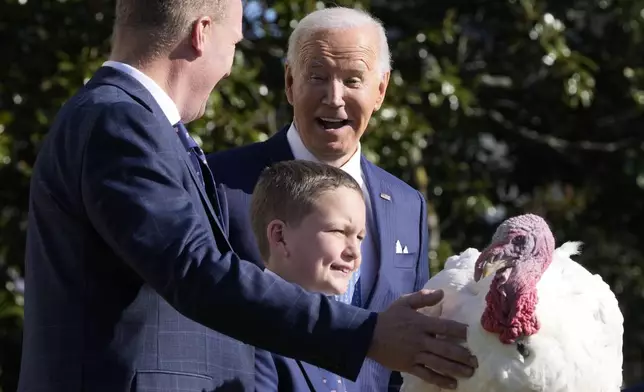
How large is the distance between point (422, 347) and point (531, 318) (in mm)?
243

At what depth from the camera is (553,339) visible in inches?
113

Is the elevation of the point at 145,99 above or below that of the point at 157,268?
above

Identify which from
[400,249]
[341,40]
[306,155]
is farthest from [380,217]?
[341,40]

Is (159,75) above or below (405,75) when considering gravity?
above

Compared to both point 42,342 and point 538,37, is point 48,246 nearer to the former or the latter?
point 42,342

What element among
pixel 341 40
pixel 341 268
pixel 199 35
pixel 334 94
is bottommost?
pixel 341 268

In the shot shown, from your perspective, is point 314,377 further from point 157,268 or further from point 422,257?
point 422,257

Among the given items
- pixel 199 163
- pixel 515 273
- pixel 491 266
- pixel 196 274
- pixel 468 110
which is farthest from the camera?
pixel 468 110

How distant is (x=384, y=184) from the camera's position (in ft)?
14.9

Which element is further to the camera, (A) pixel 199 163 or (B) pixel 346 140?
(B) pixel 346 140

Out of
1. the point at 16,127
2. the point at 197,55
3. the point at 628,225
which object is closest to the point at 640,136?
the point at 628,225

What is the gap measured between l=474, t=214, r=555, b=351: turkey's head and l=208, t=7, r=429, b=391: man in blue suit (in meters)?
1.18

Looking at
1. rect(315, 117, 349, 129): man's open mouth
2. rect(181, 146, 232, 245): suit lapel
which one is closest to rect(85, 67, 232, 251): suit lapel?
rect(181, 146, 232, 245): suit lapel

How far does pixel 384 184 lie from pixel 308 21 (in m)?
0.62
